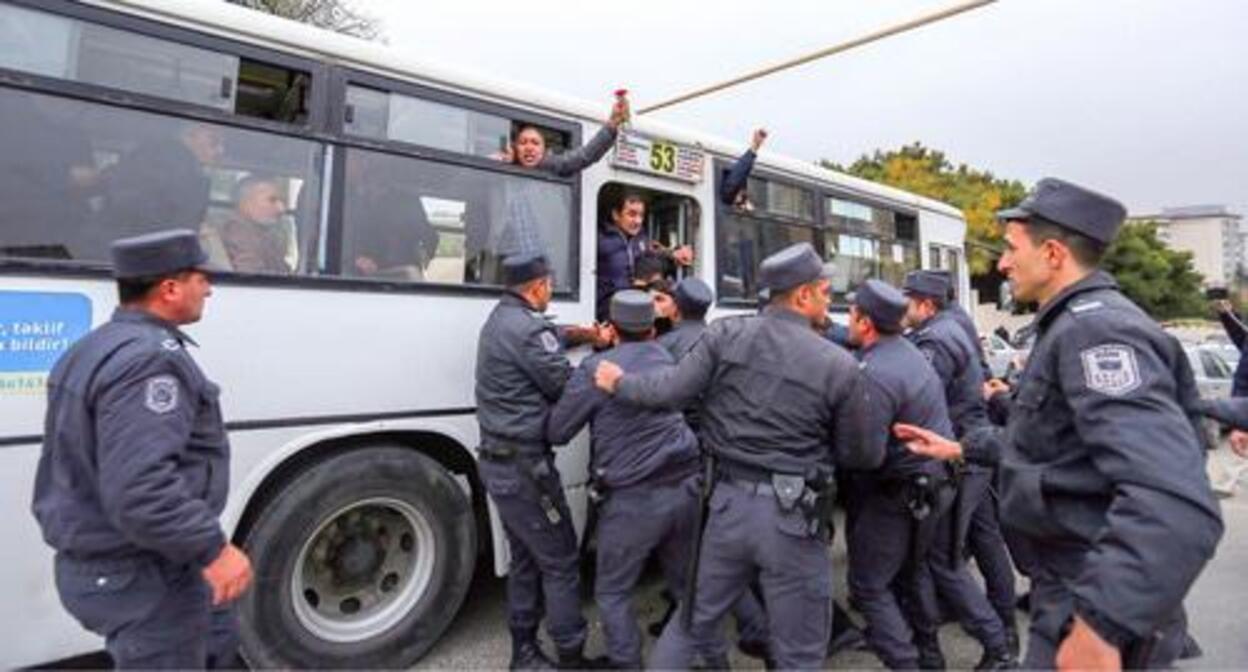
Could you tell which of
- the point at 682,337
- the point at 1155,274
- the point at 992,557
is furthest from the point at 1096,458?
the point at 1155,274

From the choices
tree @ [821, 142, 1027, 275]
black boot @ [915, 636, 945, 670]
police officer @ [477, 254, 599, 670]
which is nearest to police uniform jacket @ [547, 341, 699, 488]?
police officer @ [477, 254, 599, 670]

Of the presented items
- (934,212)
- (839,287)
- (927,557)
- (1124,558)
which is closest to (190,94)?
(1124,558)

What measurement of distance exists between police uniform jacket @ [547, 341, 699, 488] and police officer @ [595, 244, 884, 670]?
43 centimetres

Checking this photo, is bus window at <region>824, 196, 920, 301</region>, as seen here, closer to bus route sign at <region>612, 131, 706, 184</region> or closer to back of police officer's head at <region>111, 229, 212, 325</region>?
bus route sign at <region>612, 131, 706, 184</region>

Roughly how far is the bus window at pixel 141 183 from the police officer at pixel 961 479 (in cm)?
324

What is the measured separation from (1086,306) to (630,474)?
2025 millimetres

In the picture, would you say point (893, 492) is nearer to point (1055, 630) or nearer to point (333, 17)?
point (1055, 630)

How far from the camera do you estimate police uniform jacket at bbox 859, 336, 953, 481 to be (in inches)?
136

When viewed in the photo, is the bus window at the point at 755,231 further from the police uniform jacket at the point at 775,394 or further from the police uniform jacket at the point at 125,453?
the police uniform jacket at the point at 125,453

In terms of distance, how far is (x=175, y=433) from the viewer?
212cm

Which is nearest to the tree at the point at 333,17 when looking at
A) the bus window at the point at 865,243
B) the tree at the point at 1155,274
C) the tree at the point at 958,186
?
the bus window at the point at 865,243

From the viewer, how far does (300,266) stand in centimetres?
335

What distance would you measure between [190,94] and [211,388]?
1.43 metres

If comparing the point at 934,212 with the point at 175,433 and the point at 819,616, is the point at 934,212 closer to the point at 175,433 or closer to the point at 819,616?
the point at 819,616
